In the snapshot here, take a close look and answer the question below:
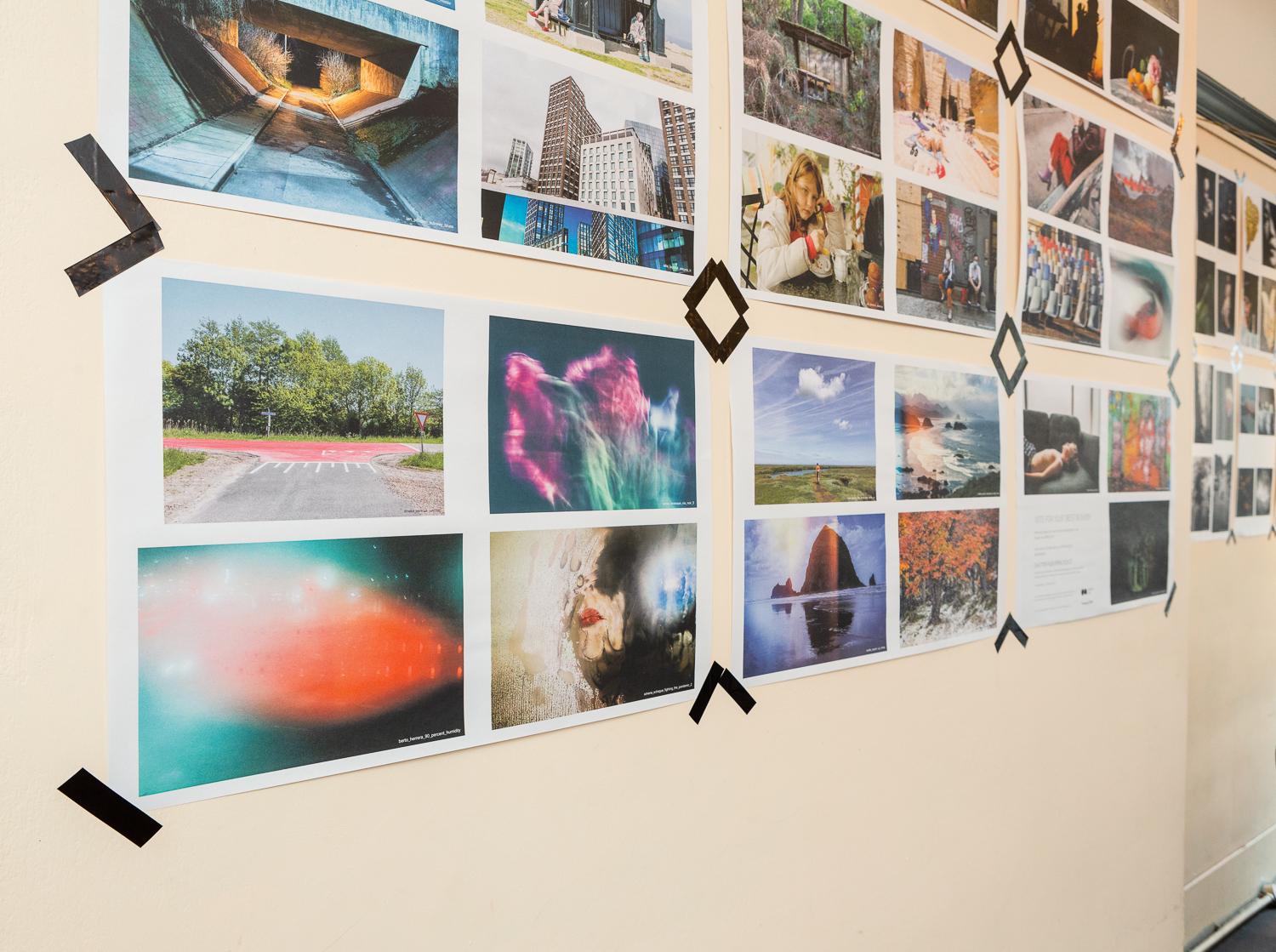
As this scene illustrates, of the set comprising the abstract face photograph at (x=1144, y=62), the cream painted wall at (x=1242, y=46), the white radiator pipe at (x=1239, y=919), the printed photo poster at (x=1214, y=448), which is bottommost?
the white radiator pipe at (x=1239, y=919)

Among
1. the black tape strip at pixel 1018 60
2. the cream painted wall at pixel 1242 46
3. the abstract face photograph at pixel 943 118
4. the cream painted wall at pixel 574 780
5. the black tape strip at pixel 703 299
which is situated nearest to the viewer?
the cream painted wall at pixel 574 780

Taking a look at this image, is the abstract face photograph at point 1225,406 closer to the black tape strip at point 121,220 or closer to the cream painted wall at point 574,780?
the cream painted wall at point 574,780

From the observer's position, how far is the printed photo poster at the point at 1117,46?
113cm

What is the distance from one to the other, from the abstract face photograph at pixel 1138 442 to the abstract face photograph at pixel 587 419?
947 mm

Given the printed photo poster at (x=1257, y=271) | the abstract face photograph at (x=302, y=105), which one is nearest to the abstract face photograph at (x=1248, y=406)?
the printed photo poster at (x=1257, y=271)

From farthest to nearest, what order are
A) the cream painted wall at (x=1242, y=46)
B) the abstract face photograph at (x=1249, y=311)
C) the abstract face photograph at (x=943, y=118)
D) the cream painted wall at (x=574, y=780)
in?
the abstract face photograph at (x=1249, y=311), the cream painted wall at (x=1242, y=46), the abstract face photograph at (x=943, y=118), the cream painted wall at (x=574, y=780)

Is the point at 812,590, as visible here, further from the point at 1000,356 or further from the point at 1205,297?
the point at 1205,297

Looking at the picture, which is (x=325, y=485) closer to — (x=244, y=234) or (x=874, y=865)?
(x=244, y=234)

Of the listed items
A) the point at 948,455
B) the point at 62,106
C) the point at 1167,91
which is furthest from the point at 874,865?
the point at 1167,91

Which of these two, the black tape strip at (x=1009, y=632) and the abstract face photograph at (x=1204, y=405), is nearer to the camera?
the black tape strip at (x=1009, y=632)

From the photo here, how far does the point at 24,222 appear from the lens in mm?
477

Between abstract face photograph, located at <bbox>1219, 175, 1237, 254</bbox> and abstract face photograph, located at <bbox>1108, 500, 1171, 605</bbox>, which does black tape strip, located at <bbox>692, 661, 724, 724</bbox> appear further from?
abstract face photograph, located at <bbox>1219, 175, 1237, 254</bbox>

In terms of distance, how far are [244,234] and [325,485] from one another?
0.21 m

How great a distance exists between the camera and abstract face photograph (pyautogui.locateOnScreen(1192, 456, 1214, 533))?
170 cm
